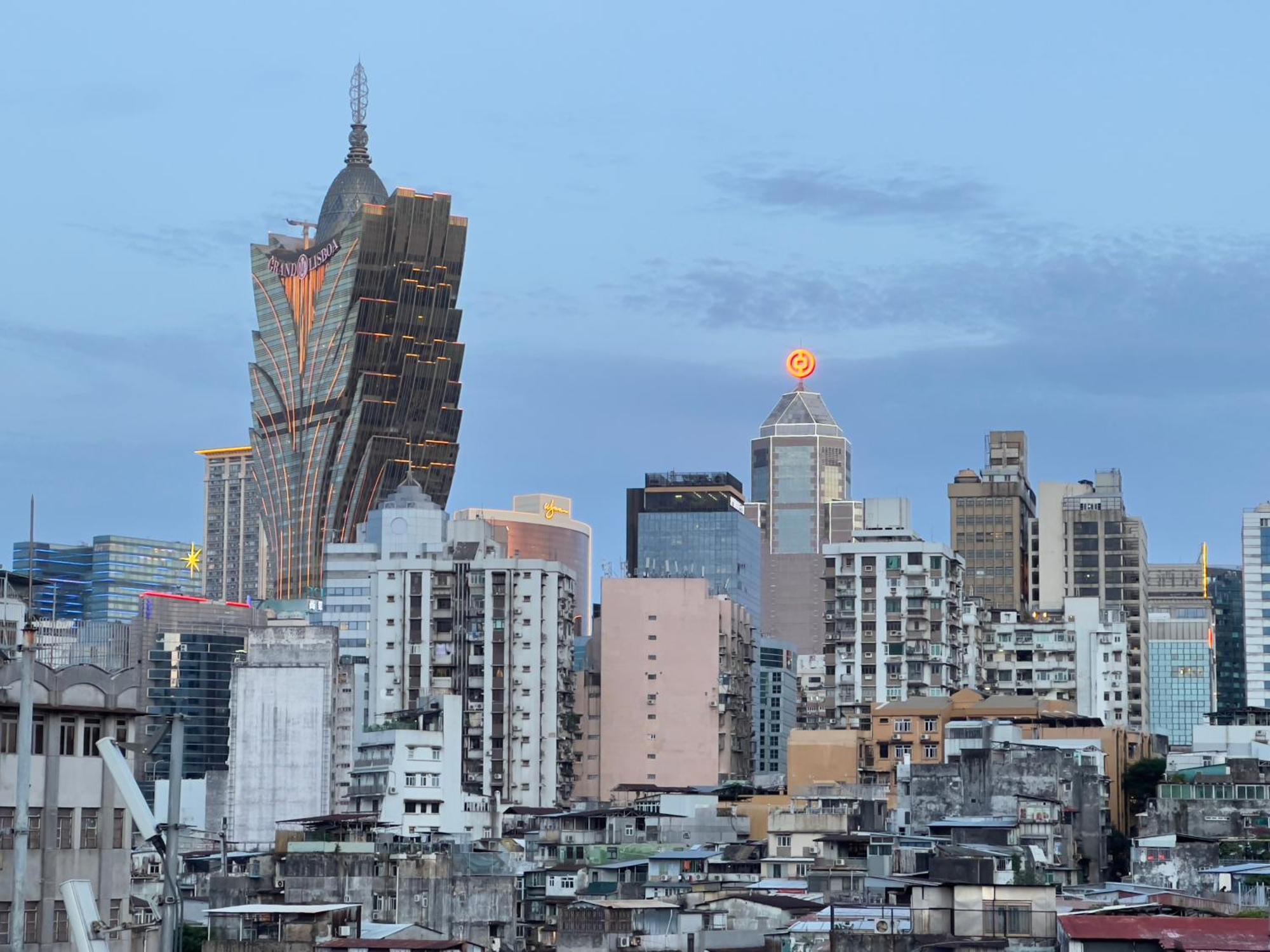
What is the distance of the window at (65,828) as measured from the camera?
5916 centimetres

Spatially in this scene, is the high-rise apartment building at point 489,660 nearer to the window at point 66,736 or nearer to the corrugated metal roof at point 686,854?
the corrugated metal roof at point 686,854

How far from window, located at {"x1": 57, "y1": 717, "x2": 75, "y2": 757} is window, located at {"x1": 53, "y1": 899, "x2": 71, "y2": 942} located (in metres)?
3.69

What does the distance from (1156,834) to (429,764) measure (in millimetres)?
52296

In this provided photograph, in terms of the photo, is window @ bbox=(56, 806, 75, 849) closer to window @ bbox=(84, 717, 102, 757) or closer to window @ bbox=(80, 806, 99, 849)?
window @ bbox=(80, 806, 99, 849)

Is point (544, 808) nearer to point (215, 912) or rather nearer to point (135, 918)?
point (215, 912)

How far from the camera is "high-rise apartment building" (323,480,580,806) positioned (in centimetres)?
18600

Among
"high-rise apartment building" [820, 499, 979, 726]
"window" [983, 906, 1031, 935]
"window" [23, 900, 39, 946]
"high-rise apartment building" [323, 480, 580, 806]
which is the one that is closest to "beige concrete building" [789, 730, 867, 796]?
"high-rise apartment building" [820, 499, 979, 726]

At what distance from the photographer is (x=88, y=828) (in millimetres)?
60062

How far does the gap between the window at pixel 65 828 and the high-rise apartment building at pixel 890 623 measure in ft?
423

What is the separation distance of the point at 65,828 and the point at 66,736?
2.22 m

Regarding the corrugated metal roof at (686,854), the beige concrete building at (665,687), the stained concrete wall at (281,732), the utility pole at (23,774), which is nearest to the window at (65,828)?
the utility pole at (23,774)

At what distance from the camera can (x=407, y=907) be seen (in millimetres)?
119062

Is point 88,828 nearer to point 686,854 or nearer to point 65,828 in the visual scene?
point 65,828

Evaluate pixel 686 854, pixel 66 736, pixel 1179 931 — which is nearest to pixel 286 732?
pixel 686 854
